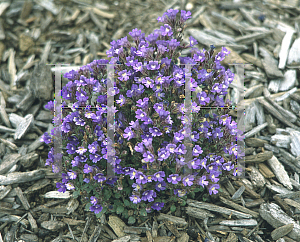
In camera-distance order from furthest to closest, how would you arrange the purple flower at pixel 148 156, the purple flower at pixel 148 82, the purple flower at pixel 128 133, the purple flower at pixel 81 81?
the purple flower at pixel 81 81
the purple flower at pixel 148 82
the purple flower at pixel 128 133
the purple flower at pixel 148 156

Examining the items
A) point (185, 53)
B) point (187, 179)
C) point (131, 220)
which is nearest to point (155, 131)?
point (187, 179)

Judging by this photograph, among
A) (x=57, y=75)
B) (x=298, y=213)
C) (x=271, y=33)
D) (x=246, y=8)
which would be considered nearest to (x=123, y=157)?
(x=57, y=75)

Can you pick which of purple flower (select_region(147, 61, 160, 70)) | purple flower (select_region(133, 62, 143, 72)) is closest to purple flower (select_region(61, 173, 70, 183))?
purple flower (select_region(133, 62, 143, 72))

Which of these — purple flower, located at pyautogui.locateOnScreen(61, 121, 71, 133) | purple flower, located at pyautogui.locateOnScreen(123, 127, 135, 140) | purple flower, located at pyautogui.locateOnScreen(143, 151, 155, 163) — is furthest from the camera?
purple flower, located at pyautogui.locateOnScreen(61, 121, 71, 133)

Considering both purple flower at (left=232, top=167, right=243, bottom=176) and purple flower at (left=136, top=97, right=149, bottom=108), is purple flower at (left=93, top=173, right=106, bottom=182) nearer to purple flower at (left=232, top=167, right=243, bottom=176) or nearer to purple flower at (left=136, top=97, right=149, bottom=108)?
purple flower at (left=136, top=97, right=149, bottom=108)

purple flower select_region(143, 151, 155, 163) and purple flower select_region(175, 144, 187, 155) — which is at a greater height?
purple flower select_region(175, 144, 187, 155)

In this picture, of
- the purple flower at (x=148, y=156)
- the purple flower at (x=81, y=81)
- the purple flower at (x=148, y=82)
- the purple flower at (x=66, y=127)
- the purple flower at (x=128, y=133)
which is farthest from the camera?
the purple flower at (x=81, y=81)

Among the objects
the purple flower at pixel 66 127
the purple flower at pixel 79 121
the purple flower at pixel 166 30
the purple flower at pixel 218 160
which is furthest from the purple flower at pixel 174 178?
the purple flower at pixel 166 30

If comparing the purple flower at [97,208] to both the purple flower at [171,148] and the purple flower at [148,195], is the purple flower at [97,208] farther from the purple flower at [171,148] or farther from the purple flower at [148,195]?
the purple flower at [171,148]

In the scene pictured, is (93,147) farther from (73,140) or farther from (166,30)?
(166,30)
